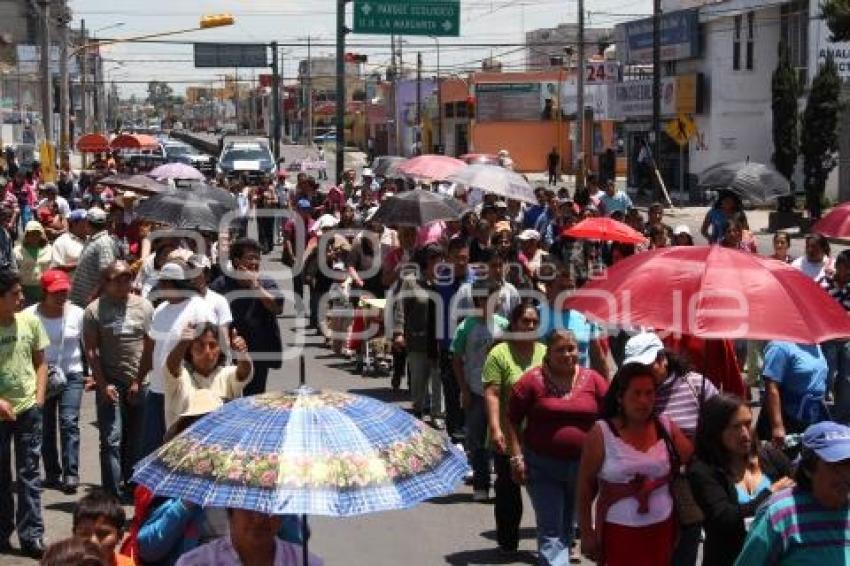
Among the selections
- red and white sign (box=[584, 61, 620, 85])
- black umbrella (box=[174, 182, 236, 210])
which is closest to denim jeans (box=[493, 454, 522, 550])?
black umbrella (box=[174, 182, 236, 210])

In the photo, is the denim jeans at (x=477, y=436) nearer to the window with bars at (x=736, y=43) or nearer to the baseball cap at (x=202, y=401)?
the baseball cap at (x=202, y=401)

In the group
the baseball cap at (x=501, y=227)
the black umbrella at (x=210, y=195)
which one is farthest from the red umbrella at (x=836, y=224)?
the black umbrella at (x=210, y=195)

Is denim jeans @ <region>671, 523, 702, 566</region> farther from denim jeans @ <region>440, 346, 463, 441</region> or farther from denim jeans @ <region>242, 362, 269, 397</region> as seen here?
denim jeans @ <region>440, 346, 463, 441</region>

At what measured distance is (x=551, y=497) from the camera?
761 centimetres

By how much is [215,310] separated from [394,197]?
786 centimetres

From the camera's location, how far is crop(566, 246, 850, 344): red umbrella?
641 cm

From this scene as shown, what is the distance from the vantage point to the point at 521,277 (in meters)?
11.3

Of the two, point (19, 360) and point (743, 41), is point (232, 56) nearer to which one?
point (743, 41)

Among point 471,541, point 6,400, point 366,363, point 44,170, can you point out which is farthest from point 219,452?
point 44,170

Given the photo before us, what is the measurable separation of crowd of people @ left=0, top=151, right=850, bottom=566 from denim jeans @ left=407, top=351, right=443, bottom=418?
2 centimetres

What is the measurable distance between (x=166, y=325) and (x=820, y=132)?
2854 cm

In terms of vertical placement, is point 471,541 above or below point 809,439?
below

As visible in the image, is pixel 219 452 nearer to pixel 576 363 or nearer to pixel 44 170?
pixel 576 363

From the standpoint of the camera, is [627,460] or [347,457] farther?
[627,460]
